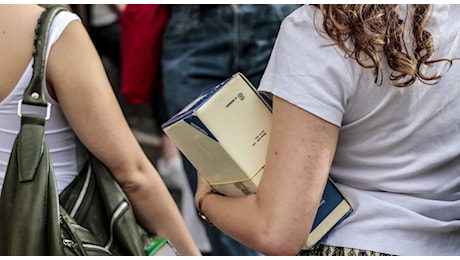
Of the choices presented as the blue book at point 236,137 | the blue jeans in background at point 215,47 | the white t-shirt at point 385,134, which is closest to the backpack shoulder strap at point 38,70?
the blue book at point 236,137

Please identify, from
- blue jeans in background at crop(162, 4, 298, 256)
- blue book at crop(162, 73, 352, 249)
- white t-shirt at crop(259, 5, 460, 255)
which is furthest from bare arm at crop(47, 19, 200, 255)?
blue jeans in background at crop(162, 4, 298, 256)

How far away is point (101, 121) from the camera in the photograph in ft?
5.74

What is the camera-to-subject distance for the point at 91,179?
71.9 inches

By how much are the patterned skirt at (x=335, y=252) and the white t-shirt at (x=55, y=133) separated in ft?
1.89

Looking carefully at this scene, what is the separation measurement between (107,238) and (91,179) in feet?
0.45

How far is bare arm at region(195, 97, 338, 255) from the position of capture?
1.41 m

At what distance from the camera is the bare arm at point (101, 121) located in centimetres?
168

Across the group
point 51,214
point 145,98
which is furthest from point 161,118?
point 51,214

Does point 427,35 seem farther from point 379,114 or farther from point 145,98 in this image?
point 145,98

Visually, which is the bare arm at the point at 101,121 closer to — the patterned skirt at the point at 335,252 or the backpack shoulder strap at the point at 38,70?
the backpack shoulder strap at the point at 38,70

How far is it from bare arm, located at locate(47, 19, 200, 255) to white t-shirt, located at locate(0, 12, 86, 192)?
3 cm

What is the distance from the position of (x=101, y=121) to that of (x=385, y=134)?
625mm

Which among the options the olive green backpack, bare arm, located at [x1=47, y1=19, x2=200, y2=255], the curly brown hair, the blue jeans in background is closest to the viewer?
the curly brown hair

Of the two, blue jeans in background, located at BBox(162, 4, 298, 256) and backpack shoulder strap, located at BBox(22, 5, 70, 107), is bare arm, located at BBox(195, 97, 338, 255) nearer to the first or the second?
backpack shoulder strap, located at BBox(22, 5, 70, 107)
